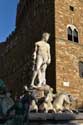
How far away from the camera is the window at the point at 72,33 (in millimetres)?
22125

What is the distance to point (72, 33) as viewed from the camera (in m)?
22.2

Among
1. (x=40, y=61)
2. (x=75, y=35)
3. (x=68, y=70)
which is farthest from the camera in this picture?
(x=75, y=35)

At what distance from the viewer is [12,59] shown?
31.4 meters

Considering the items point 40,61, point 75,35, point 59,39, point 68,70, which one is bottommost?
point 40,61

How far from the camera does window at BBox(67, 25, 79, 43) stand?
22125 millimetres

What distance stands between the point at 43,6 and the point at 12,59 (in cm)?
902

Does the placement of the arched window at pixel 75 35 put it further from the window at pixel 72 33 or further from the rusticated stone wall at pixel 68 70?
the rusticated stone wall at pixel 68 70

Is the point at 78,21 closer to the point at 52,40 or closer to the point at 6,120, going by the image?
the point at 52,40

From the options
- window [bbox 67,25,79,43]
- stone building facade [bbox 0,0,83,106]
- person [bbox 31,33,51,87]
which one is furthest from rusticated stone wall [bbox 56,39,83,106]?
person [bbox 31,33,51,87]

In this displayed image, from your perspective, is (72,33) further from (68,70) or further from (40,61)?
(40,61)

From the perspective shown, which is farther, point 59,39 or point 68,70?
point 59,39

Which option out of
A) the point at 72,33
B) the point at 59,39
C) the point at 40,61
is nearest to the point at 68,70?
the point at 59,39

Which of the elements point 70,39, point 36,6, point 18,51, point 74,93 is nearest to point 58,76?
point 74,93

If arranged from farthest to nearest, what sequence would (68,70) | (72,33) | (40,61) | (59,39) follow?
(72,33)
(59,39)
(68,70)
(40,61)
